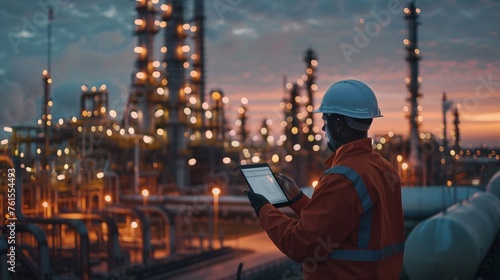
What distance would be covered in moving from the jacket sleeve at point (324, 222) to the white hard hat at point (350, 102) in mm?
413

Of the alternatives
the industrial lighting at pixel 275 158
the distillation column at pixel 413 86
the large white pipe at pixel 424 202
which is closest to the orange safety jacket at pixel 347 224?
the large white pipe at pixel 424 202

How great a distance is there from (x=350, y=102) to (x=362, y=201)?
57cm

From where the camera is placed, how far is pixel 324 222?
277 cm

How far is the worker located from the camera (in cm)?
280

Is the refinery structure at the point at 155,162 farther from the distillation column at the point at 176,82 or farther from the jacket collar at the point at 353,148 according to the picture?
the jacket collar at the point at 353,148

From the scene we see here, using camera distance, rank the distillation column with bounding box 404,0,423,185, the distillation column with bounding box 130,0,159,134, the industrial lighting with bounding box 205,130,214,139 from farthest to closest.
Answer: the industrial lighting with bounding box 205,130,214,139
the distillation column with bounding box 404,0,423,185
the distillation column with bounding box 130,0,159,134

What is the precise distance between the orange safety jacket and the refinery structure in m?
6.72

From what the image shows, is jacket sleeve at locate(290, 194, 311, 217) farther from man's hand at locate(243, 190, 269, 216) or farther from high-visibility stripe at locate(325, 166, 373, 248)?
high-visibility stripe at locate(325, 166, 373, 248)

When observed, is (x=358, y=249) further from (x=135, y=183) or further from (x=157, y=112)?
(x=157, y=112)

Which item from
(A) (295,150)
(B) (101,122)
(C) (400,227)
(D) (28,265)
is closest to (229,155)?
(A) (295,150)

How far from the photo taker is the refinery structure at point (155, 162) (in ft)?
A: 52.0

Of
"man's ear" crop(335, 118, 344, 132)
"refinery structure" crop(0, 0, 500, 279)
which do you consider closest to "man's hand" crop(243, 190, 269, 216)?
"man's ear" crop(335, 118, 344, 132)

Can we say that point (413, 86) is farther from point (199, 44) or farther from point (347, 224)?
point (347, 224)

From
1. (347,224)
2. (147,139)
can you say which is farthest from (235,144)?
(347,224)
